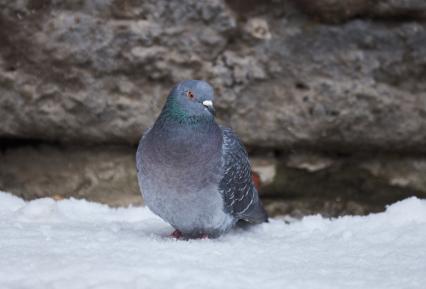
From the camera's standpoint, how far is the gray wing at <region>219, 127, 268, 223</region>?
12.5 feet

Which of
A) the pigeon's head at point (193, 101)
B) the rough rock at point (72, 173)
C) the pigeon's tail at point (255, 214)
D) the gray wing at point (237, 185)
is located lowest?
the rough rock at point (72, 173)

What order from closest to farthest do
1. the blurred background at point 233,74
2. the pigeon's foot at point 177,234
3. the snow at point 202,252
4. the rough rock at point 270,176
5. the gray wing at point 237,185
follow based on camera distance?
the snow at point 202,252
the gray wing at point 237,185
the pigeon's foot at point 177,234
the blurred background at point 233,74
the rough rock at point 270,176

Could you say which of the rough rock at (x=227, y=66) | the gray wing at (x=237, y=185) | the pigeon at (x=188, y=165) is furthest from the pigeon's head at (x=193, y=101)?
the rough rock at (x=227, y=66)

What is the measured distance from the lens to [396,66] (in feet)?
16.4

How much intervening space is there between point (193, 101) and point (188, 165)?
36 cm

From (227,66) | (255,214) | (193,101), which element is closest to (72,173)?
(227,66)

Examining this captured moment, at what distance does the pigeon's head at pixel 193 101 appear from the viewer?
3635mm

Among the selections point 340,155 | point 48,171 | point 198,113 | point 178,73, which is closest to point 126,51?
point 178,73

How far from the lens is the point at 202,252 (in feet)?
10.8

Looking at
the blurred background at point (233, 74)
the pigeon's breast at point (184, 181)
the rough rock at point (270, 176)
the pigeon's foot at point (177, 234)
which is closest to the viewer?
the pigeon's breast at point (184, 181)

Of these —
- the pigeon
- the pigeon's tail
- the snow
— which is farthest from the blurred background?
the pigeon

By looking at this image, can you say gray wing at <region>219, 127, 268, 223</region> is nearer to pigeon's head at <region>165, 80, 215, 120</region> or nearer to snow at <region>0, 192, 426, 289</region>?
snow at <region>0, 192, 426, 289</region>

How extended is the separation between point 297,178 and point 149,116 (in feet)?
4.35

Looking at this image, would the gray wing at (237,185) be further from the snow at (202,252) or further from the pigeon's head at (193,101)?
the pigeon's head at (193,101)
